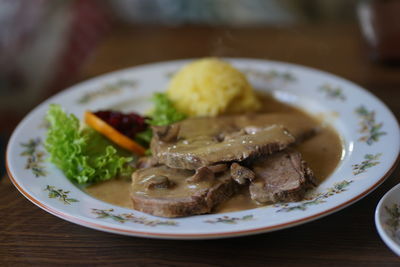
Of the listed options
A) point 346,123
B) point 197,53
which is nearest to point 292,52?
point 197,53

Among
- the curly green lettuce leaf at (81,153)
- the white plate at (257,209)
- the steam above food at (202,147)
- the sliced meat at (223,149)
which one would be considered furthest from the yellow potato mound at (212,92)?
the sliced meat at (223,149)

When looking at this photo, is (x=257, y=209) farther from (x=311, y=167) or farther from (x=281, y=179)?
(x=311, y=167)

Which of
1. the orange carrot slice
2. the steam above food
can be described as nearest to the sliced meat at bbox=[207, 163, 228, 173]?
the steam above food

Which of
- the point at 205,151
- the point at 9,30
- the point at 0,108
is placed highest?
the point at 9,30

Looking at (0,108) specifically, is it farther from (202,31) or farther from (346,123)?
(346,123)

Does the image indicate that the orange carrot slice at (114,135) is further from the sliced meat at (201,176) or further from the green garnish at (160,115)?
the sliced meat at (201,176)

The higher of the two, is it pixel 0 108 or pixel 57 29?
pixel 57 29

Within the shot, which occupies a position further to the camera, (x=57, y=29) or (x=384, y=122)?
(x=57, y=29)
